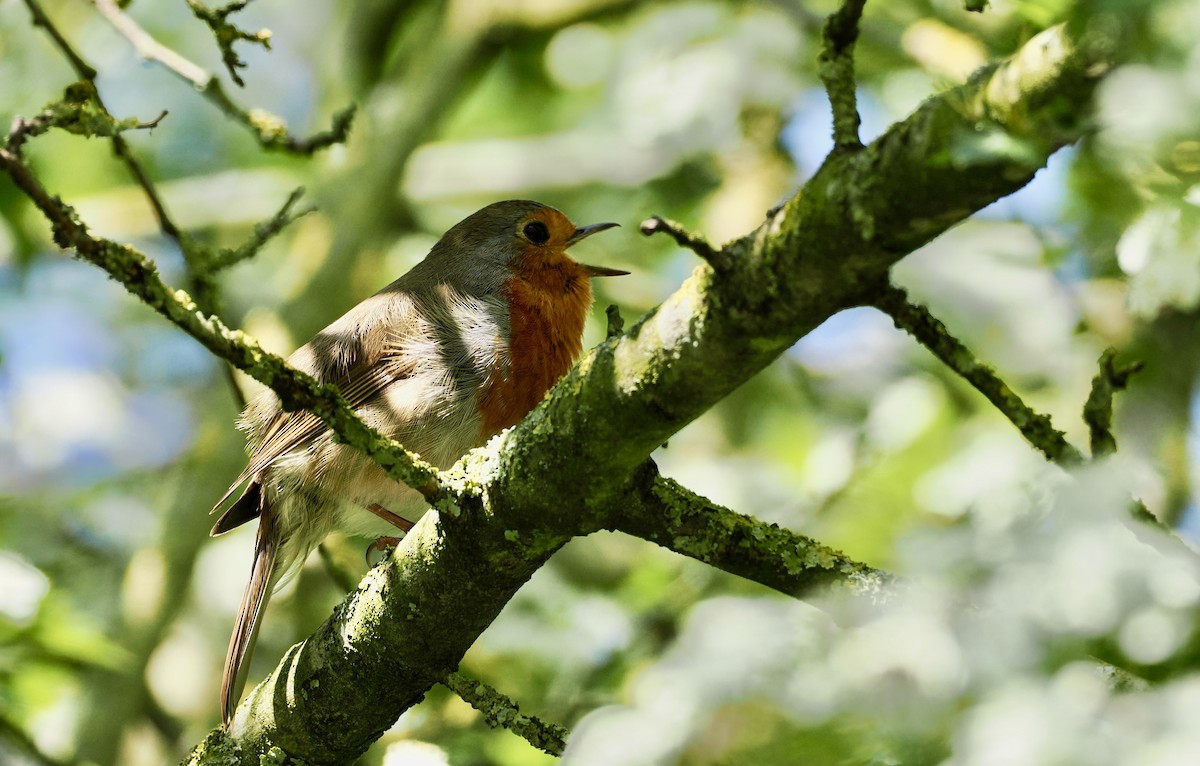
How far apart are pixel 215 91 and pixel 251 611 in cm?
170

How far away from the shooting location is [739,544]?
282cm

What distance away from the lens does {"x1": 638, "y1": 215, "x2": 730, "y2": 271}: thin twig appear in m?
1.94

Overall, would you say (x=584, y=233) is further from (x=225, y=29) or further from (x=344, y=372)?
(x=225, y=29)

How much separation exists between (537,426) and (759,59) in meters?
3.97

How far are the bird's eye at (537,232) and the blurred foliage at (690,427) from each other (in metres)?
0.84

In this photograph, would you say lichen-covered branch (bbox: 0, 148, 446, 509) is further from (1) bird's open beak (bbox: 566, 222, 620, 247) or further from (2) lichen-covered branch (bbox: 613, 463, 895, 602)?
Result: (1) bird's open beak (bbox: 566, 222, 620, 247)

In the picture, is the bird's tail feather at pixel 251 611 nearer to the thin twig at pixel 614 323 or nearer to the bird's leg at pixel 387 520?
the bird's leg at pixel 387 520

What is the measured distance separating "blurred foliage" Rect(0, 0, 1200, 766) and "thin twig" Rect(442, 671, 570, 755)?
122 mm

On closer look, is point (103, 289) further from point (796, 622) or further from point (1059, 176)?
point (796, 622)

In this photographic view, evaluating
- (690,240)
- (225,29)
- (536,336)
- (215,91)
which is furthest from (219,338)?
(536,336)

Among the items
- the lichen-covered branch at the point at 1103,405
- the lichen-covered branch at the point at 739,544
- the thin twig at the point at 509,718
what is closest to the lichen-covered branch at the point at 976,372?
the lichen-covered branch at the point at 1103,405

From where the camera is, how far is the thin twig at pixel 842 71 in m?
1.95

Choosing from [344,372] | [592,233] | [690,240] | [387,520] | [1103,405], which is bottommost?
[1103,405]

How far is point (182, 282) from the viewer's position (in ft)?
22.7
